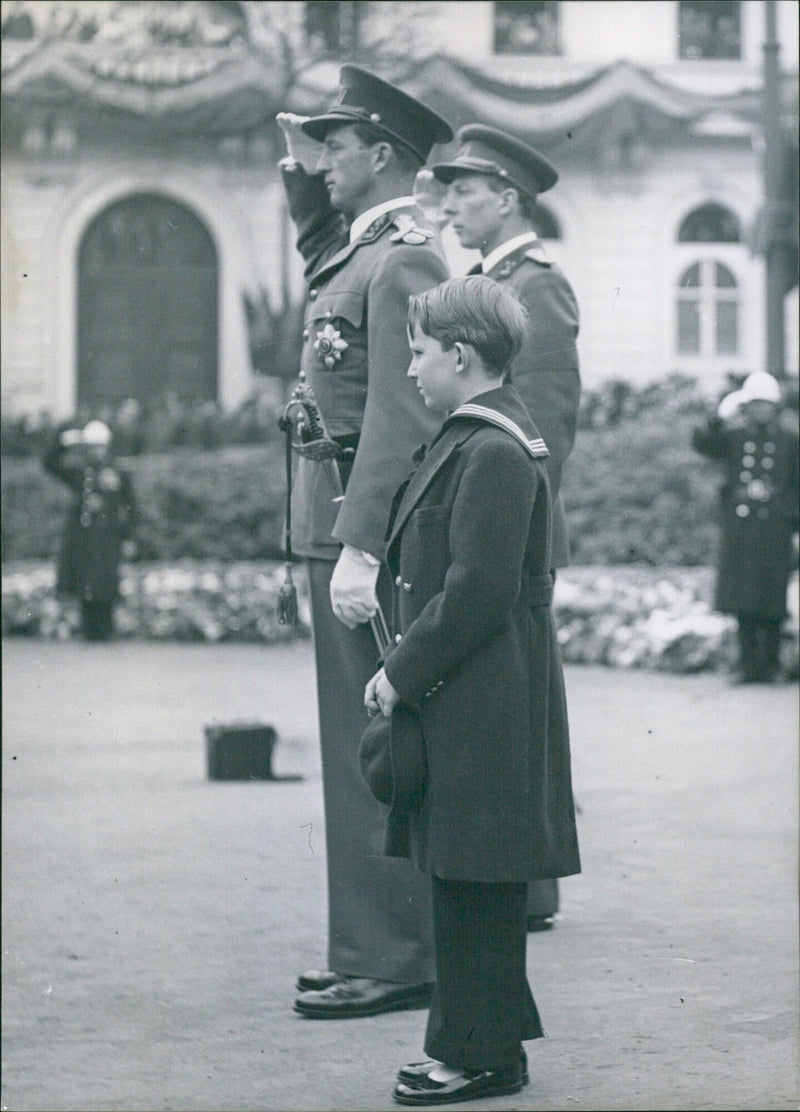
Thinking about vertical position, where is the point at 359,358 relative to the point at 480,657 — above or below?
above

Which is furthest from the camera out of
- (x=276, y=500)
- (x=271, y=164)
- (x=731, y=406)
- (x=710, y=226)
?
(x=271, y=164)

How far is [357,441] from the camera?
13.3 ft

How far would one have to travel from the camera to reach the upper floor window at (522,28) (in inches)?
589

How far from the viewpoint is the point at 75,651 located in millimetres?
14883

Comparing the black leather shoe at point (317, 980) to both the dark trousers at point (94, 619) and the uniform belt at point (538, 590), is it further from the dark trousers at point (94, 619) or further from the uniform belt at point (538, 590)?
the dark trousers at point (94, 619)

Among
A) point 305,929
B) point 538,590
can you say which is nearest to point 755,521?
point 305,929

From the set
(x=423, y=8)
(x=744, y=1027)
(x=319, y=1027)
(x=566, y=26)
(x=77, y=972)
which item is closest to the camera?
(x=744, y=1027)

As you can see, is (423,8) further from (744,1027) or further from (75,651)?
(744,1027)

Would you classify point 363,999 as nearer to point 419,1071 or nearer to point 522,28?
point 419,1071

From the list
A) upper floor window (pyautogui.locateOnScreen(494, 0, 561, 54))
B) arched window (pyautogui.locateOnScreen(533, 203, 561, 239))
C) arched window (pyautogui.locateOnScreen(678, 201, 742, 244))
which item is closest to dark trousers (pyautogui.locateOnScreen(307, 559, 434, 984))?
upper floor window (pyautogui.locateOnScreen(494, 0, 561, 54))

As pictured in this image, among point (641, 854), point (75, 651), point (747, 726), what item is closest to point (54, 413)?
point (75, 651)

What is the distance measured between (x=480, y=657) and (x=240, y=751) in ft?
17.8

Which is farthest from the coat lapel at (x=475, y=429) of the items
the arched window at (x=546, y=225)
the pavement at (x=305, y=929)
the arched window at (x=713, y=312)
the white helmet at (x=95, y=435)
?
the arched window at (x=546, y=225)

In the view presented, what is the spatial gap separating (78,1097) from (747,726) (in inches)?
245
